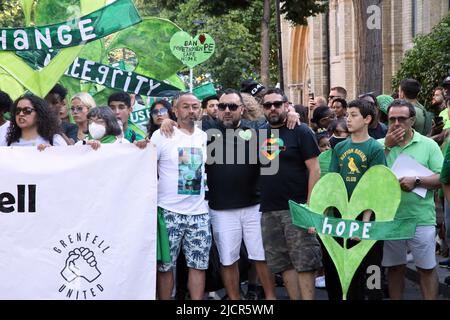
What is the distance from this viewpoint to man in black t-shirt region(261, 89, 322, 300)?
882cm

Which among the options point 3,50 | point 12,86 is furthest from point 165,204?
point 12,86

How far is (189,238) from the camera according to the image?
→ 8898 mm

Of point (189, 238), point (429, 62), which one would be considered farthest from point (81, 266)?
point (429, 62)

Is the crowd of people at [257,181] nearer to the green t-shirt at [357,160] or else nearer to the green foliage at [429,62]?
the green t-shirt at [357,160]

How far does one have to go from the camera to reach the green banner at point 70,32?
1113 cm

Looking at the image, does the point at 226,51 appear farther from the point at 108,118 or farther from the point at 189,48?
the point at 108,118

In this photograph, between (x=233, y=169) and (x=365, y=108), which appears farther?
(x=233, y=169)

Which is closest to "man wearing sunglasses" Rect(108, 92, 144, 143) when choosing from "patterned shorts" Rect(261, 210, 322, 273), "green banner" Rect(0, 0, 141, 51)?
"green banner" Rect(0, 0, 141, 51)

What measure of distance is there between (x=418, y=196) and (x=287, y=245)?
1.15 meters

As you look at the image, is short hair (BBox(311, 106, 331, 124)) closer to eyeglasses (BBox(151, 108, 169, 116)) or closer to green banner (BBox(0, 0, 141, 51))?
eyeglasses (BBox(151, 108, 169, 116))

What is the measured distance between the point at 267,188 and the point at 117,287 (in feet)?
5.16

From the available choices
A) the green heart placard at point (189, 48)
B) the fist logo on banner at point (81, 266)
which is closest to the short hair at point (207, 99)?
the green heart placard at point (189, 48)

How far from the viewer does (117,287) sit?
828 cm

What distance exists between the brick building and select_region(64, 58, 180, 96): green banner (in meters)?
17.6
